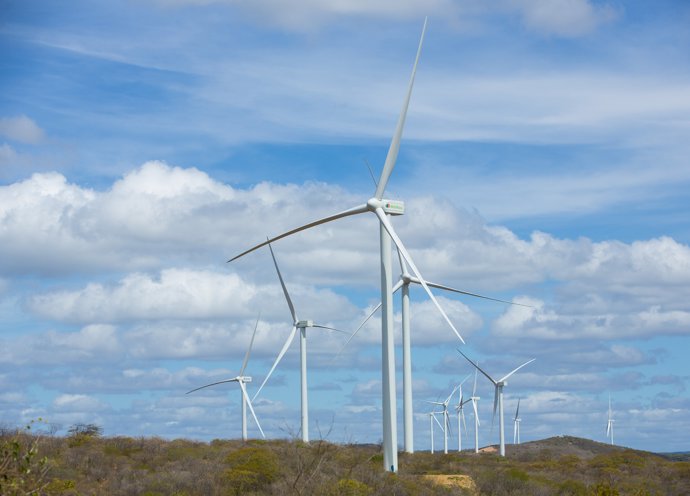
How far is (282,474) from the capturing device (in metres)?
43.8

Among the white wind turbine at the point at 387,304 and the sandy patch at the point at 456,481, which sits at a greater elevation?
the white wind turbine at the point at 387,304

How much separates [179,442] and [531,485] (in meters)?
27.4

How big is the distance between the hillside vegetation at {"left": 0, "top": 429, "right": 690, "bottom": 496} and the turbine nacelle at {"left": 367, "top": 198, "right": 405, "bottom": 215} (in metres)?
12.3

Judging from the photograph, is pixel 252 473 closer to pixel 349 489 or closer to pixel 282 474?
pixel 282 474

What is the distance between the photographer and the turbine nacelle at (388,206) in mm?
48719

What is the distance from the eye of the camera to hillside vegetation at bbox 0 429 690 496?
40.7 metres

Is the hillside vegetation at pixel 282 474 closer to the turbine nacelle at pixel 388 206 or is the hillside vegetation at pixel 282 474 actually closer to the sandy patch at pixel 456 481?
the sandy patch at pixel 456 481

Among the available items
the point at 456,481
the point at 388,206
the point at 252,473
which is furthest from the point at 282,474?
the point at 388,206

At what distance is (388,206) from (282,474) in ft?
48.5

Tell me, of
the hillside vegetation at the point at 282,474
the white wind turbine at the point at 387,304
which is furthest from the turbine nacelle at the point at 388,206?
the hillside vegetation at the point at 282,474

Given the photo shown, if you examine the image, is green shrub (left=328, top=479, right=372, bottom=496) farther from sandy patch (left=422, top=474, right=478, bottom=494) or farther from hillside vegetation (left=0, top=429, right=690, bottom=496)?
sandy patch (left=422, top=474, right=478, bottom=494)

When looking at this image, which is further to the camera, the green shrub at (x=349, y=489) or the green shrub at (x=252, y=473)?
the green shrub at (x=252, y=473)

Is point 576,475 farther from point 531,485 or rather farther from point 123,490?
point 123,490

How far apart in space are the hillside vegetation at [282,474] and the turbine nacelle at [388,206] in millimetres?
12318
